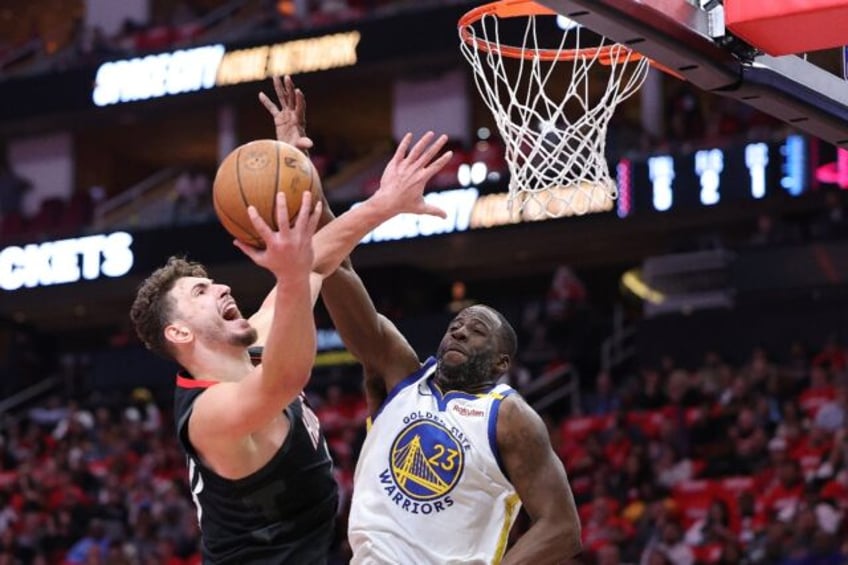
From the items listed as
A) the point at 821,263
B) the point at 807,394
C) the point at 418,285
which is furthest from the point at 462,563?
the point at 418,285

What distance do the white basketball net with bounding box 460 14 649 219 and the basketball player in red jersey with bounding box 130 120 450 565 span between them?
1.56 meters

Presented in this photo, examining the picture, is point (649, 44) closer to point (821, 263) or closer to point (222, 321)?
point (222, 321)

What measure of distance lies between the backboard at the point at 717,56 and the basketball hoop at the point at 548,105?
2.17 ft

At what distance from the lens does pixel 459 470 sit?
4469 millimetres

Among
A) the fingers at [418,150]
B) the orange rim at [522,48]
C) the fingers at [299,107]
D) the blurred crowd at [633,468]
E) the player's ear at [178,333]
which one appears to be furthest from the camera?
the blurred crowd at [633,468]

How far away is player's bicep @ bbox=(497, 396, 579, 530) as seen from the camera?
14.6 feet

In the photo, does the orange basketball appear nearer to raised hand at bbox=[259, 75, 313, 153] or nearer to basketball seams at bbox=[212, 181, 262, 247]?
basketball seams at bbox=[212, 181, 262, 247]

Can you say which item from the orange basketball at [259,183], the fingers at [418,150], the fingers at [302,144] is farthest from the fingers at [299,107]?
the orange basketball at [259,183]

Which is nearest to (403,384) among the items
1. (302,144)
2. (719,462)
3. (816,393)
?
(302,144)

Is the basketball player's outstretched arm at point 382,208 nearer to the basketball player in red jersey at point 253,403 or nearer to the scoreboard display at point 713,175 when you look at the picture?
the basketball player in red jersey at point 253,403

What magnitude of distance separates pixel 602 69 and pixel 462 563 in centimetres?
270

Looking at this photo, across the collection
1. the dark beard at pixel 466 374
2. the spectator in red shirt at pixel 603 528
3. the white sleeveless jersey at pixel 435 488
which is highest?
the dark beard at pixel 466 374

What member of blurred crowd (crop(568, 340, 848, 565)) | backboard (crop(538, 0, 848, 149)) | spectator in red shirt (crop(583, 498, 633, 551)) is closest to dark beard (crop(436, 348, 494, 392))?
backboard (crop(538, 0, 848, 149))

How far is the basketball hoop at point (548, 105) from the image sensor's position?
561cm
